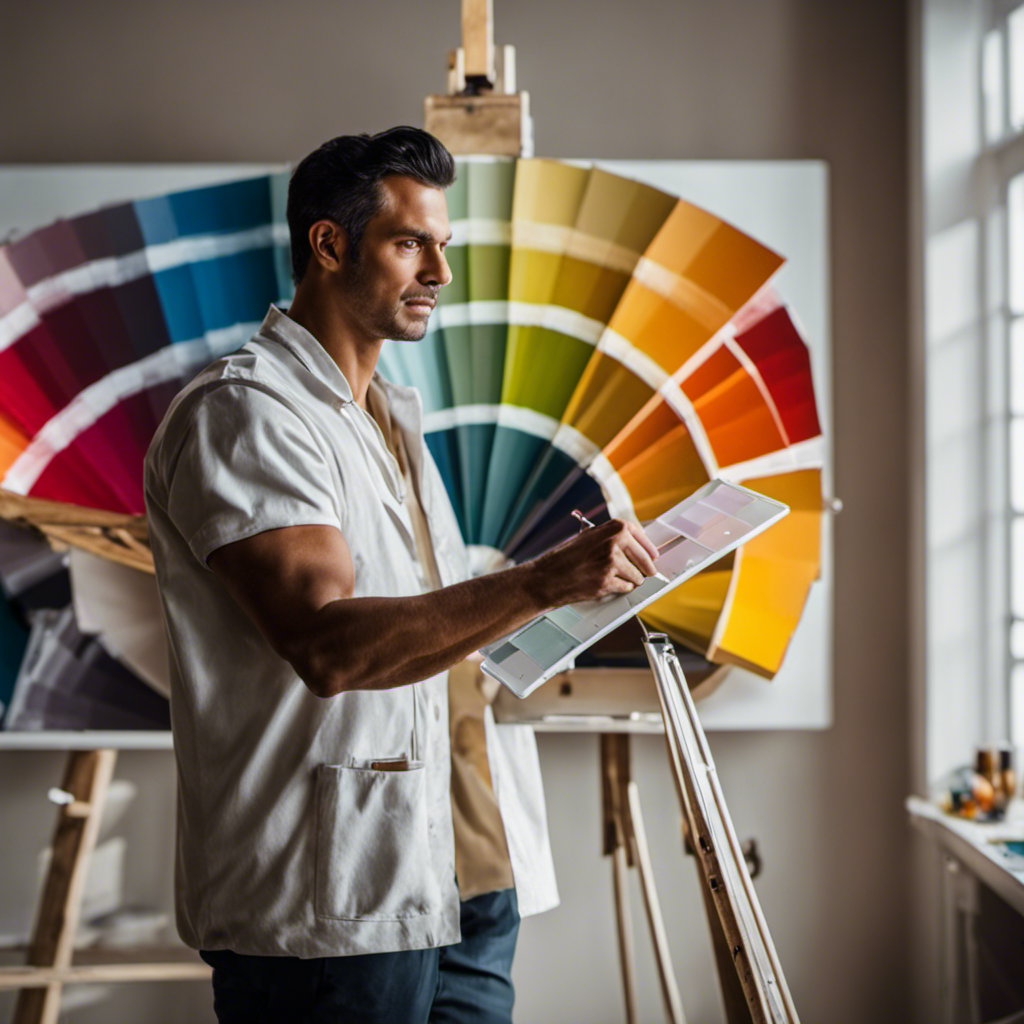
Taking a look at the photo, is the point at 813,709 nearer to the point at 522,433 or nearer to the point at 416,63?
the point at 522,433

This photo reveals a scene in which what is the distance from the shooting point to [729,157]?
2.21m

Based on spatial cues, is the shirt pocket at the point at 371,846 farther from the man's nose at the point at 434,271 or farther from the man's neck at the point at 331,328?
the man's nose at the point at 434,271

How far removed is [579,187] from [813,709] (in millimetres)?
1179

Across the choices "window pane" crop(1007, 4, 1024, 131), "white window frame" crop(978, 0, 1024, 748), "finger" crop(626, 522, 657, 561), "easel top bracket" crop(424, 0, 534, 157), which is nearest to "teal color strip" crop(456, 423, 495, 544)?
"easel top bracket" crop(424, 0, 534, 157)

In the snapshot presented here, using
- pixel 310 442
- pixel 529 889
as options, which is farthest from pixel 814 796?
pixel 310 442

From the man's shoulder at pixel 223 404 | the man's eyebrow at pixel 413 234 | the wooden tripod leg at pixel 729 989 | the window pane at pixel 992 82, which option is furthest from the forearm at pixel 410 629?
the window pane at pixel 992 82

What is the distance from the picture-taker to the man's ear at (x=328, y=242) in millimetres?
1299

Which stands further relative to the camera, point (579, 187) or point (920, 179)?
point (920, 179)

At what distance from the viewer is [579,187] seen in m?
1.97

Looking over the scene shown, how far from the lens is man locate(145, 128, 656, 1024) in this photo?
106 cm

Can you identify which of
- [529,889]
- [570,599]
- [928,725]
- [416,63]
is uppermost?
[416,63]

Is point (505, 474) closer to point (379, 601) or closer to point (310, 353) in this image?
point (310, 353)

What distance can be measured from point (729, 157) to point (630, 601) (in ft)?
4.82

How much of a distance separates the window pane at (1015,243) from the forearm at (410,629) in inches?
60.5
